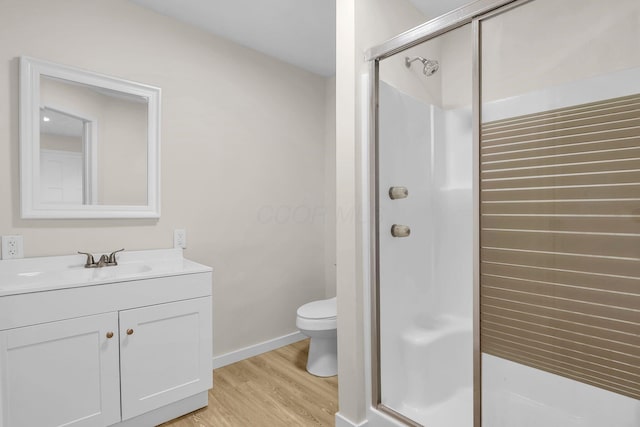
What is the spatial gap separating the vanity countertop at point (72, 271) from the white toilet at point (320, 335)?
2.56 feet

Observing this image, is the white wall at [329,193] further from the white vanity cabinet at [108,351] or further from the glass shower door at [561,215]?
the glass shower door at [561,215]

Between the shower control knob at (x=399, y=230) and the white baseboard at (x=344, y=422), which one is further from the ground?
the shower control knob at (x=399, y=230)

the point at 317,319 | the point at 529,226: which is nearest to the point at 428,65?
the point at 529,226

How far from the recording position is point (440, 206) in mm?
2207

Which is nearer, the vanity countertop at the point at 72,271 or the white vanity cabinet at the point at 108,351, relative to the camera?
the white vanity cabinet at the point at 108,351

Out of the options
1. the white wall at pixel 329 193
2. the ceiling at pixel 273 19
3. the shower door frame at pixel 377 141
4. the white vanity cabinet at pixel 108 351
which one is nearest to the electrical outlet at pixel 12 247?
the white vanity cabinet at pixel 108 351

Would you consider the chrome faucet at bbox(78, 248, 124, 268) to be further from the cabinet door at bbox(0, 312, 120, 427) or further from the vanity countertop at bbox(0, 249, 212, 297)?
the cabinet door at bbox(0, 312, 120, 427)

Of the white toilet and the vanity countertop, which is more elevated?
the vanity countertop

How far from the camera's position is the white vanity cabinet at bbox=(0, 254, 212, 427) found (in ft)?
4.55

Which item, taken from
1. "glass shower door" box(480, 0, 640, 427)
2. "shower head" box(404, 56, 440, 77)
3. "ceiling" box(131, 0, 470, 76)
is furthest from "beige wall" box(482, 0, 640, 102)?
"ceiling" box(131, 0, 470, 76)

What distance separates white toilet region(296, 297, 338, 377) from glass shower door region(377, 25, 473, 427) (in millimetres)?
579

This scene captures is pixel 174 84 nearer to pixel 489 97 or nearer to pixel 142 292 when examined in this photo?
pixel 142 292

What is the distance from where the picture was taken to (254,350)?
262cm

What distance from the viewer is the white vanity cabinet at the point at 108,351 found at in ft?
4.55
